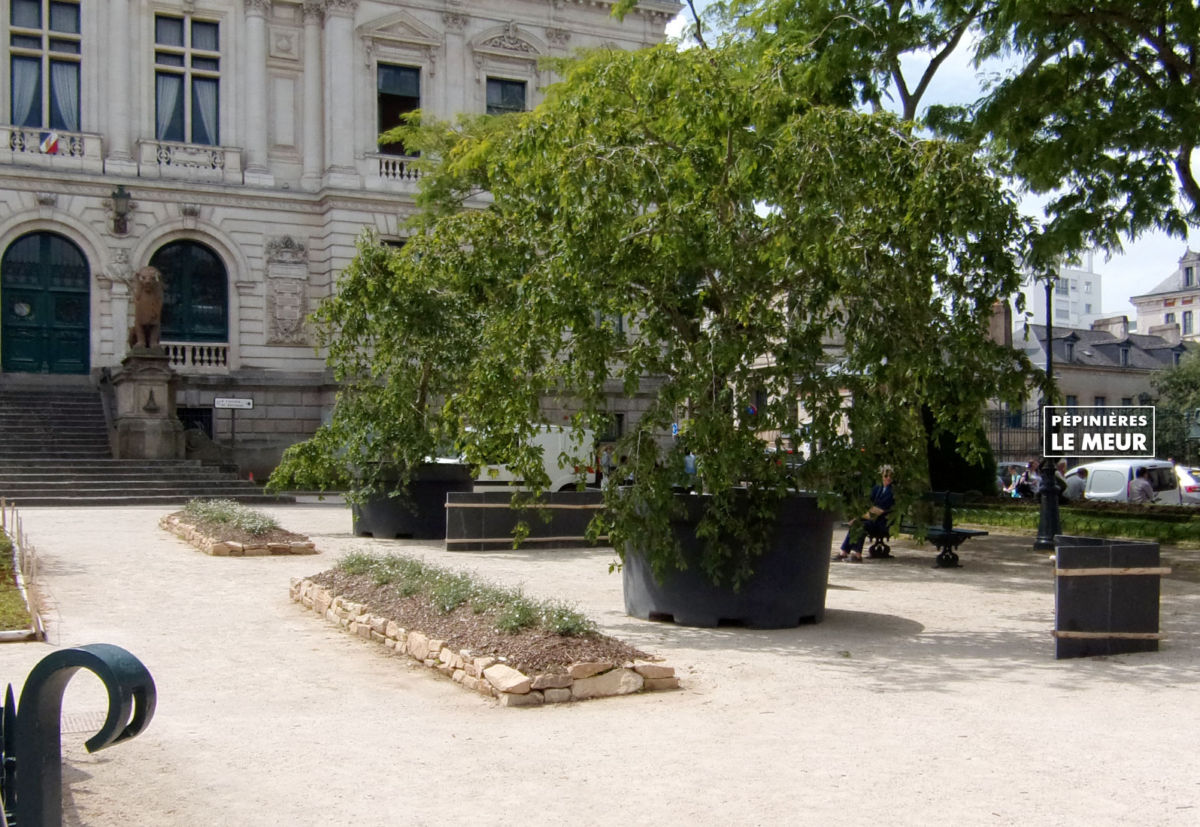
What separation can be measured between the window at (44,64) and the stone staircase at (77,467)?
7140 mm

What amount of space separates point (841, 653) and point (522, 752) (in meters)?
3.63

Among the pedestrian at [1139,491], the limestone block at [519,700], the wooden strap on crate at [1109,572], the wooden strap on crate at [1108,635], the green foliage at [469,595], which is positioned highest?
the wooden strap on crate at [1109,572]

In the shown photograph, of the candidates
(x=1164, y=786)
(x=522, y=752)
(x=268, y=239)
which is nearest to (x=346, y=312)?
(x=522, y=752)

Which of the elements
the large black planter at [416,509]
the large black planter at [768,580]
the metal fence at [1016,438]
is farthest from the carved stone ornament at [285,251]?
the large black planter at [768,580]

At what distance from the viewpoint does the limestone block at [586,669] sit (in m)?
7.62

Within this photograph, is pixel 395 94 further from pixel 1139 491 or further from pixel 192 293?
pixel 1139 491

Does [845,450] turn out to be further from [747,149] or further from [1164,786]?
[1164,786]

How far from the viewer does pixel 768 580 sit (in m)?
10.2

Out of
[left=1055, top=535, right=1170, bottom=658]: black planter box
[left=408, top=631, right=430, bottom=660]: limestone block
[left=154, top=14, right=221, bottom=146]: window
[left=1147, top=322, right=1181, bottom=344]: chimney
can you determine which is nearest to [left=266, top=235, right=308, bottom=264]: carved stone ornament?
[left=154, top=14, right=221, bottom=146]: window

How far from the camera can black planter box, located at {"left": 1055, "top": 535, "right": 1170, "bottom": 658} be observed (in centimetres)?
Answer: 904

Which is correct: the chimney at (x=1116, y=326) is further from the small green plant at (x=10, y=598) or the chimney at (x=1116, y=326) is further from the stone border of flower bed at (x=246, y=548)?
the small green plant at (x=10, y=598)

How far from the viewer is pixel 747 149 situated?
10.2m

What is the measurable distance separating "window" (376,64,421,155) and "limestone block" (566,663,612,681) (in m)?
30.6
